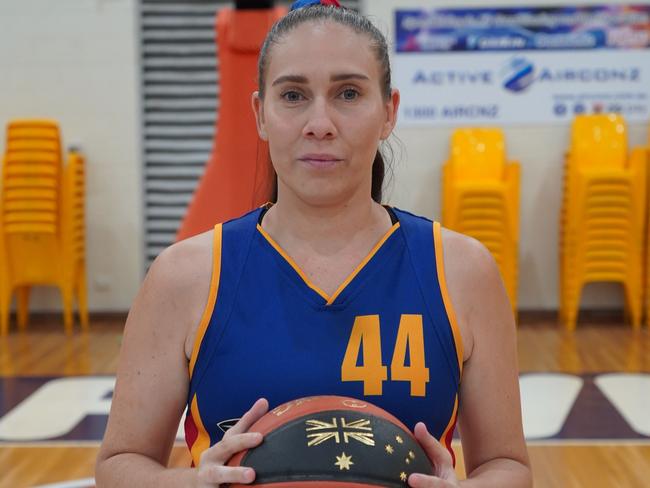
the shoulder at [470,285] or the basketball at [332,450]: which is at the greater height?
the shoulder at [470,285]

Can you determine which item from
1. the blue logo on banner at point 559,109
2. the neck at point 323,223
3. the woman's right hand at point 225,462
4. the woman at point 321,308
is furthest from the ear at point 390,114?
the blue logo on banner at point 559,109

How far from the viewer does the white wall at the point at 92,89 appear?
661 cm

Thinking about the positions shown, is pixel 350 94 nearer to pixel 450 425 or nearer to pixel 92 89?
pixel 450 425

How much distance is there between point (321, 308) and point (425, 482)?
372 mm

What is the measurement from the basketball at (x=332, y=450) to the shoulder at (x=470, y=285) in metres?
0.28

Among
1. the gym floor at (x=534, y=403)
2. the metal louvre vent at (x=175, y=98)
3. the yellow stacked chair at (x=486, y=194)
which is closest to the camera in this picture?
the gym floor at (x=534, y=403)

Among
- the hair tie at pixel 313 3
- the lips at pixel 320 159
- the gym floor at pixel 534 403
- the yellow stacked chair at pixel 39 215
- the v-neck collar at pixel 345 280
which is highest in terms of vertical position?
the hair tie at pixel 313 3

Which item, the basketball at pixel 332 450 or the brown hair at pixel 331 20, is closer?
the basketball at pixel 332 450

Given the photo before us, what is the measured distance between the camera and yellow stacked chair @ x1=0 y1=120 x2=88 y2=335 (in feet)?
20.3

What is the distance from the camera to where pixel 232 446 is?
1.20 m

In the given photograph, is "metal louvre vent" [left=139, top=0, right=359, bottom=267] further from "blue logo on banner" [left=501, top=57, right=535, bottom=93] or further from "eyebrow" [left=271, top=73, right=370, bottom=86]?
"eyebrow" [left=271, top=73, right=370, bottom=86]

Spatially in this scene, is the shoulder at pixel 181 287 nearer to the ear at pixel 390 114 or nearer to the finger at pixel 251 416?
the finger at pixel 251 416

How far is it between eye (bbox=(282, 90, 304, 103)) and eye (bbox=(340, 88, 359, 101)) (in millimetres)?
72

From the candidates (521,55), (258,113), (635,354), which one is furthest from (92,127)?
(258,113)
